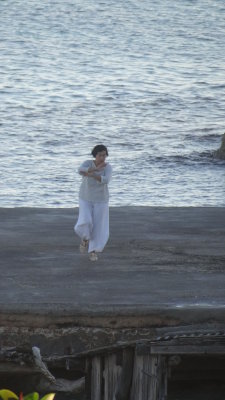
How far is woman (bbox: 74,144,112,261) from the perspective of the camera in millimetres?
13492

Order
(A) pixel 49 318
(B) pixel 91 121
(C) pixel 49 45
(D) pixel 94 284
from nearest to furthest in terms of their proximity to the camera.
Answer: (A) pixel 49 318, (D) pixel 94 284, (B) pixel 91 121, (C) pixel 49 45

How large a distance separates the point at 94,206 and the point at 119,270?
103 centimetres

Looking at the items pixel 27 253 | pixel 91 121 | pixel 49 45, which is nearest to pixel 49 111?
pixel 91 121

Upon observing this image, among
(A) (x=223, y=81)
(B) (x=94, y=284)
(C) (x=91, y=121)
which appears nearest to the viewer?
(B) (x=94, y=284)

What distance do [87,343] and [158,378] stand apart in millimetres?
790

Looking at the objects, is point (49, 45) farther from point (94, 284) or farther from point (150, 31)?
point (94, 284)

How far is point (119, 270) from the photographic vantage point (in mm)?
13039

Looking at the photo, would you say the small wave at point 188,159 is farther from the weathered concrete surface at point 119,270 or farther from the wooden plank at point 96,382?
the wooden plank at point 96,382

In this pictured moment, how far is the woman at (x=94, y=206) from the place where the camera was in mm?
13492

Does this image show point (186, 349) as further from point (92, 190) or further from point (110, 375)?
point (92, 190)

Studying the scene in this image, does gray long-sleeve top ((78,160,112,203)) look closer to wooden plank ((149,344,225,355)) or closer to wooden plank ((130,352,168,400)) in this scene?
wooden plank ((130,352,168,400))

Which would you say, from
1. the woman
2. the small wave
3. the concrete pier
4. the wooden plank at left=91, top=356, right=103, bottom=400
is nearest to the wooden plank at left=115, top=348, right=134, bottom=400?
the concrete pier

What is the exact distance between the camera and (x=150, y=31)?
7438cm

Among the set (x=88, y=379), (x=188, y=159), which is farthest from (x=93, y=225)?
(x=188, y=159)
